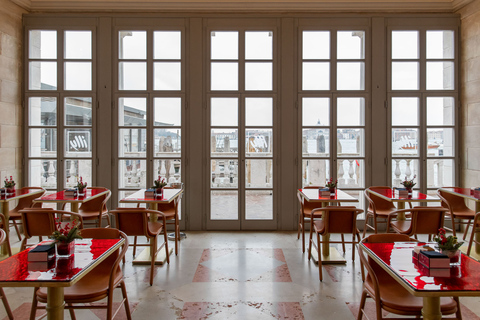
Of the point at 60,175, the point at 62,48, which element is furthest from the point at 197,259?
the point at 62,48

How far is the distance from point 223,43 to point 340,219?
4073mm

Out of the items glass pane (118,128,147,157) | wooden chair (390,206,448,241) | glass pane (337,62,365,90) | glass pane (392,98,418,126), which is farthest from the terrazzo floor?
glass pane (337,62,365,90)

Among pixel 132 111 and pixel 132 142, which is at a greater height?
pixel 132 111

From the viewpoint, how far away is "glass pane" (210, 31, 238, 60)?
6.56 m

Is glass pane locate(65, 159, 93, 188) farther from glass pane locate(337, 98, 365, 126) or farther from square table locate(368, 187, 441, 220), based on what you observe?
square table locate(368, 187, 441, 220)

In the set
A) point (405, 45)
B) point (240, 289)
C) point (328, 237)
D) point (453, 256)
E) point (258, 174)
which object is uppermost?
point (405, 45)

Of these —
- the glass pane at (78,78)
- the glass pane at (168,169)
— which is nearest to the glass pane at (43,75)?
the glass pane at (78,78)

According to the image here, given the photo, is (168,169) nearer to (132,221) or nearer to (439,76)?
(132,221)

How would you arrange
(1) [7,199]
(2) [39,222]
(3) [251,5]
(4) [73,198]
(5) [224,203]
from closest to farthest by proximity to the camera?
(2) [39,222], (1) [7,199], (4) [73,198], (3) [251,5], (5) [224,203]

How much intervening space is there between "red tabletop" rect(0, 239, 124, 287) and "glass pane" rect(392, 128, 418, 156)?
559 cm

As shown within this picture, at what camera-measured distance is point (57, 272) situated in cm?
221

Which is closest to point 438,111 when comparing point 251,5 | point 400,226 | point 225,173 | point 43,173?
point 400,226

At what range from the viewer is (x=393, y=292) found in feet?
8.47

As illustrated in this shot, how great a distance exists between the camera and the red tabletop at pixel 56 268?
207 cm
